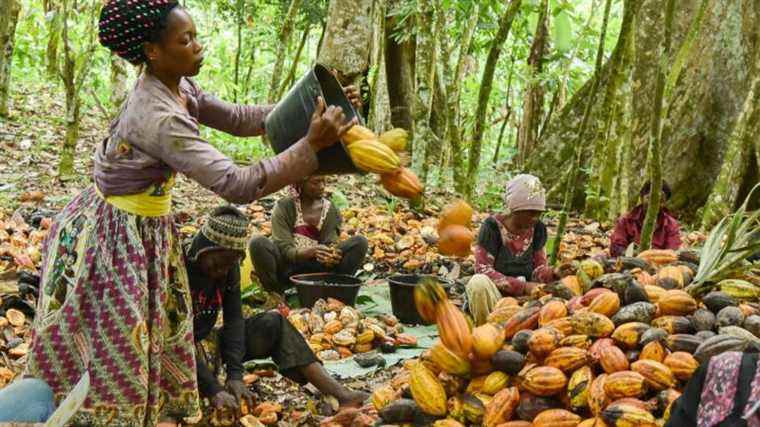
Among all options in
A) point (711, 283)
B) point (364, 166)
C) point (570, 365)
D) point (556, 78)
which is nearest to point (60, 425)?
point (364, 166)

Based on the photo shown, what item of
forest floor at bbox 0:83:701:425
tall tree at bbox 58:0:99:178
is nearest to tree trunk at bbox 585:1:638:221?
forest floor at bbox 0:83:701:425

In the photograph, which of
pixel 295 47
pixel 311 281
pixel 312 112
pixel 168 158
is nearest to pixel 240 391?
pixel 168 158

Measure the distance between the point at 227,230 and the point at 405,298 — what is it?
1.75 meters

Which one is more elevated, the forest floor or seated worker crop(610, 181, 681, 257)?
seated worker crop(610, 181, 681, 257)

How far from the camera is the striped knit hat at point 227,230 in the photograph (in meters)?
2.57

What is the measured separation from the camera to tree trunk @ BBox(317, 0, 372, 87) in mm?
4441

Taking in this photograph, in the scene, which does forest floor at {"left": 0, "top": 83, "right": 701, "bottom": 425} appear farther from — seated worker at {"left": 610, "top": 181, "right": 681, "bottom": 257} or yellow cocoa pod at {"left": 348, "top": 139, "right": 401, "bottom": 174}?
yellow cocoa pod at {"left": 348, "top": 139, "right": 401, "bottom": 174}

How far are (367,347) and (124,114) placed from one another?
2074 mm

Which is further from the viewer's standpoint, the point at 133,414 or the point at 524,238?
the point at 524,238

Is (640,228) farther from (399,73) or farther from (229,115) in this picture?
(399,73)

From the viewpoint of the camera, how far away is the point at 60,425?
168 cm

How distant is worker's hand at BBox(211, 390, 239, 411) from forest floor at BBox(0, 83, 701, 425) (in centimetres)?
37

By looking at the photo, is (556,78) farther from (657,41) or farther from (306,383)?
(306,383)

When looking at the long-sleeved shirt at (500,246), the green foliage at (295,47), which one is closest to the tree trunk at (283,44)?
the green foliage at (295,47)
